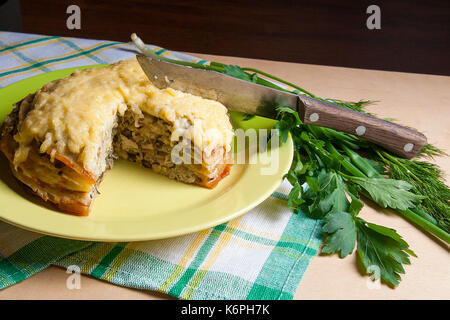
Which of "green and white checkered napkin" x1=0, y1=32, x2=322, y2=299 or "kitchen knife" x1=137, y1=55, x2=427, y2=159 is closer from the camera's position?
"green and white checkered napkin" x1=0, y1=32, x2=322, y2=299

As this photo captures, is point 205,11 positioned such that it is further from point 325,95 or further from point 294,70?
point 325,95

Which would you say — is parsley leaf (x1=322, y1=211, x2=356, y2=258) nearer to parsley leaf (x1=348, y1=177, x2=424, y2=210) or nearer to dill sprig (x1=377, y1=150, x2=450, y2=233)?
parsley leaf (x1=348, y1=177, x2=424, y2=210)

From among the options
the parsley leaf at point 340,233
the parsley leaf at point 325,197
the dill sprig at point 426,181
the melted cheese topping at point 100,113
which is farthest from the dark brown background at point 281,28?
the parsley leaf at point 340,233

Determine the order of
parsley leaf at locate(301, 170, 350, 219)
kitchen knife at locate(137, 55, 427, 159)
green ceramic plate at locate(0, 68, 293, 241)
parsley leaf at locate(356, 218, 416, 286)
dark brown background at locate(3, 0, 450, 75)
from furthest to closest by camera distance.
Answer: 1. dark brown background at locate(3, 0, 450, 75)
2. kitchen knife at locate(137, 55, 427, 159)
3. parsley leaf at locate(301, 170, 350, 219)
4. parsley leaf at locate(356, 218, 416, 286)
5. green ceramic plate at locate(0, 68, 293, 241)

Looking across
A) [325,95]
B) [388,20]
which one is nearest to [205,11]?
[388,20]

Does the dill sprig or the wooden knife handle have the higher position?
the wooden knife handle

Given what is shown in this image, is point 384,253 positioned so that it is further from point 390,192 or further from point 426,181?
point 426,181

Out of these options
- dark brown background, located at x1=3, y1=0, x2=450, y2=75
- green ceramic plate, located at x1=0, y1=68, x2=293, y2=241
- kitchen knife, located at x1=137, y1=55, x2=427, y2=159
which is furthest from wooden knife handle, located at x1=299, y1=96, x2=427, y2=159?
dark brown background, located at x1=3, y1=0, x2=450, y2=75
